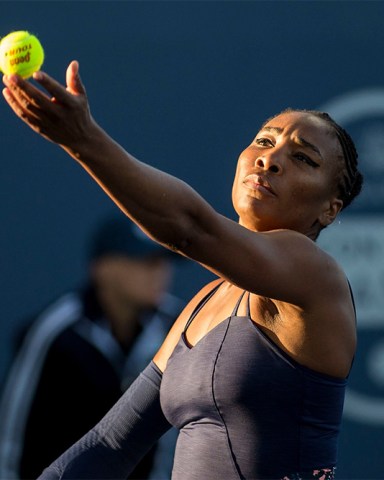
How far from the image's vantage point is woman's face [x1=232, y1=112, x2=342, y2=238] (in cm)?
230

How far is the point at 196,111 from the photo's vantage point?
15.0 feet

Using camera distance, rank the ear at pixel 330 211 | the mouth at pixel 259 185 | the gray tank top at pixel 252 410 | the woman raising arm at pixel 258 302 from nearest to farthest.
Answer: the woman raising arm at pixel 258 302
the gray tank top at pixel 252 410
the mouth at pixel 259 185
the ear at pixel 330 211

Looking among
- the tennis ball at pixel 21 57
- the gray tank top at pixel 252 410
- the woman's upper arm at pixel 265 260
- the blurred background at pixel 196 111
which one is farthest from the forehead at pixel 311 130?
the blurred background at pixel 196 111

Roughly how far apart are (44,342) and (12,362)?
17 centimetres

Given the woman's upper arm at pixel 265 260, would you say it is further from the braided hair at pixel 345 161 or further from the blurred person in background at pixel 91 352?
the blurred person in background at pixel 91 352

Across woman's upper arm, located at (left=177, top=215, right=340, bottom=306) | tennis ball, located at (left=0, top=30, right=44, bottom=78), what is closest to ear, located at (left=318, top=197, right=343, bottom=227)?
woman's upper arm, located at (left=177, top=215, right=340, bottom=306)

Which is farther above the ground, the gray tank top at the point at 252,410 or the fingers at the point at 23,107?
the fingers at the point at 23,107

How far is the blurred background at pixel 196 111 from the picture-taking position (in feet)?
14.6

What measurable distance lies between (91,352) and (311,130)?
2173mm

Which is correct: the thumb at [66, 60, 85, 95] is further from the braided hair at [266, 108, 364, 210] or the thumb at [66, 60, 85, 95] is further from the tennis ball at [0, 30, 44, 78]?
the braided hair at [266, 108, 364, 210]

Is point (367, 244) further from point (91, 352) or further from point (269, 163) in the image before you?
point (269, 163)

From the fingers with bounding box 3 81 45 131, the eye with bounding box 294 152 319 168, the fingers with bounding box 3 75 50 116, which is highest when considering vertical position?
the eye with bounding box 294 152 319 168

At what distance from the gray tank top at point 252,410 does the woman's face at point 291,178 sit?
0.23 m

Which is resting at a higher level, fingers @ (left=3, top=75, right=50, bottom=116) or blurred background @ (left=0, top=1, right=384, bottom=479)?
blurred background @ (left=0, top=1, right=384, bottom=479)
